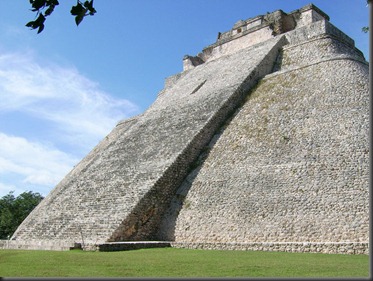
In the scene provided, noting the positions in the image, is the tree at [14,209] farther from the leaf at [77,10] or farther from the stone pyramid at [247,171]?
the leaf at [77,10]

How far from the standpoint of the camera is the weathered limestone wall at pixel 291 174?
10320 mm

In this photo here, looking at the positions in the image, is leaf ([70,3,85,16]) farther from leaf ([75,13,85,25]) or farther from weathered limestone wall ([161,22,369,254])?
weathered limestone wall ([161,22,369,254])

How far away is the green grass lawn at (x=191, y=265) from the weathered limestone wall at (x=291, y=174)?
3.11 feet

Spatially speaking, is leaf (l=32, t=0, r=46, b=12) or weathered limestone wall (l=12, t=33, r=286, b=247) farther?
weathered limestone wall (l=12, t=33, r=286, b=247)

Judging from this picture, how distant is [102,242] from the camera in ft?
38.7

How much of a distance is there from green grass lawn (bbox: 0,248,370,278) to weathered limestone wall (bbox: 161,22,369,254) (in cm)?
95

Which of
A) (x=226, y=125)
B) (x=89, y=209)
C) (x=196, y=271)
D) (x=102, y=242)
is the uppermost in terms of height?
(x=226, y=125)

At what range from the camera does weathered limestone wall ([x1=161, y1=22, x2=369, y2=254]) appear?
1032 centimetres

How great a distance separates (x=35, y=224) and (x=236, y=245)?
22.7 ft

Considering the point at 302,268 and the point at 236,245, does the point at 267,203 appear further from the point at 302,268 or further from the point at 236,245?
the point at 302,268

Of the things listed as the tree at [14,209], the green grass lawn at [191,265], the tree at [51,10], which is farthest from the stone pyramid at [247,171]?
the tree at [14,209]

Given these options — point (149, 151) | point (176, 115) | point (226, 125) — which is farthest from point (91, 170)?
point (226, 125)

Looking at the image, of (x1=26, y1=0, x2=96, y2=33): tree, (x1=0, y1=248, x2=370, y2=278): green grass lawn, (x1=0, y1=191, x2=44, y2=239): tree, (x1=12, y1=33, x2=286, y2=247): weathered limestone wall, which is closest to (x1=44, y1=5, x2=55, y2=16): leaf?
(x1=26, y1=0, x2=96, y2=33): tree

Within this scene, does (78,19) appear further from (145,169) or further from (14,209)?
(14,209)
